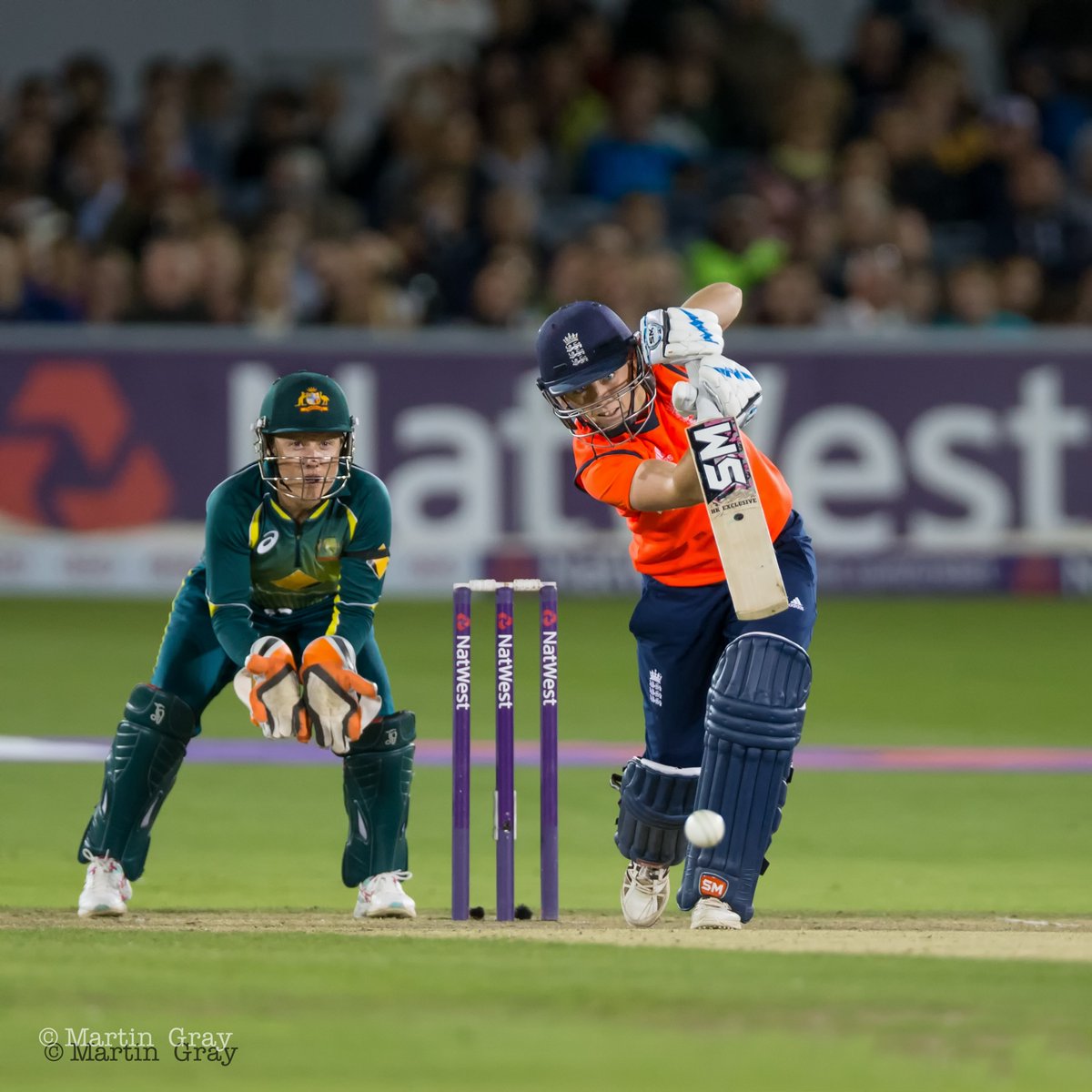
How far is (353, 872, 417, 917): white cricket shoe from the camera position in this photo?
7168mm

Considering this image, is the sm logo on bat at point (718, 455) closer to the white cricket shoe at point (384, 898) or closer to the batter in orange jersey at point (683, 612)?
the batter in orange jersey at point (683, 612)

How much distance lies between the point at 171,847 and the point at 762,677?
296 centimetres

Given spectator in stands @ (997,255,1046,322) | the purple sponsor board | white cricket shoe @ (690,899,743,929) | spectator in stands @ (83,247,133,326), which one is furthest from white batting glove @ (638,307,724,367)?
spectator in stands @ (997,255,1046,322)

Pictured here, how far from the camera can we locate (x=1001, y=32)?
19.7 meters

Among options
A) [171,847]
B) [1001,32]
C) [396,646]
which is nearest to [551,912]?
[171,847]

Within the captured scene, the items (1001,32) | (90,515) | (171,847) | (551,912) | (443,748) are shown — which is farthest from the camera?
(1001,32)

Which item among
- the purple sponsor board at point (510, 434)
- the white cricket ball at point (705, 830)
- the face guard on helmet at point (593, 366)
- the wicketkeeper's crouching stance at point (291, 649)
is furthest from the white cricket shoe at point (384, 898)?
the purple sponsor board at point (510, 434)

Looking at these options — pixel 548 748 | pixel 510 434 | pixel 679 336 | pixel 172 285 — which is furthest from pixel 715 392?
pixel 172 285

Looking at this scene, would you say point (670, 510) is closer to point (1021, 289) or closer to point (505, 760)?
point (505, 760)

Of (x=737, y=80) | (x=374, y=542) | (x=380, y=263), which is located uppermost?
(x=737, y=80)

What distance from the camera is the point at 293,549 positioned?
7.02m

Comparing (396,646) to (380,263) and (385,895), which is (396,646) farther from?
(385,895)

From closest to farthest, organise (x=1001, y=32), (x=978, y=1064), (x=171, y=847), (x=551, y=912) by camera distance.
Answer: (x=978, y=1064)
(x=551, y=912)
(x=171, y=847)
(x=1001, y=32)

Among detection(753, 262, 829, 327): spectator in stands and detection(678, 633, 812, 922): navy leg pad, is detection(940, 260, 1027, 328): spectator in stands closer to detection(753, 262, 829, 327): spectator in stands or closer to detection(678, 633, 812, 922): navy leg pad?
detection(753, 262, 829, 327): spectator in stands
